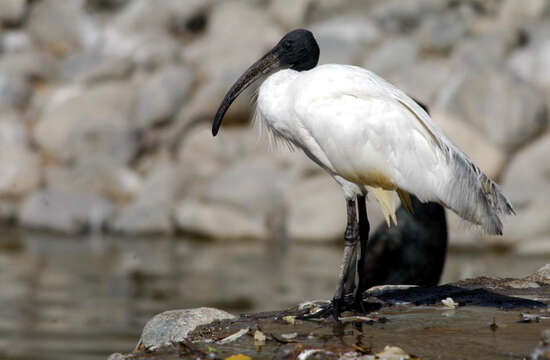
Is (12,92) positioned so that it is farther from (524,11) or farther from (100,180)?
(524,11)

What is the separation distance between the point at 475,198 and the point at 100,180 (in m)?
16.3

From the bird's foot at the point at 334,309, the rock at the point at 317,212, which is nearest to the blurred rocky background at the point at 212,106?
the rock at the point at 317,212

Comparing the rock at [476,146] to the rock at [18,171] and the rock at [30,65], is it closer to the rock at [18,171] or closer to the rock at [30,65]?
the rock at [18,171]

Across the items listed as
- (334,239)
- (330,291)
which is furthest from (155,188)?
(330,291)

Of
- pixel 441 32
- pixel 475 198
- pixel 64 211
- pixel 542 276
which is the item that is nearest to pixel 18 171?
pixel 64 211

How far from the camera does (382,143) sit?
21.5 feet

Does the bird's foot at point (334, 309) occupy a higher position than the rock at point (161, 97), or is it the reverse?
the rock at point (161, 97)

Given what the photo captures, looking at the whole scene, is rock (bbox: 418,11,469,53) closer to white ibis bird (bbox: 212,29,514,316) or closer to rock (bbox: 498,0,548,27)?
rock (bbox: 498,0,548,27)

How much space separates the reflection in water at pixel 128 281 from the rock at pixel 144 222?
1.40 feet

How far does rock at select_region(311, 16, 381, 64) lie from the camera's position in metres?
24.1

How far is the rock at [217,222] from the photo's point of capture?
63.2 ft

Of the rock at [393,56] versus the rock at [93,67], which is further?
the rock at [93,67]

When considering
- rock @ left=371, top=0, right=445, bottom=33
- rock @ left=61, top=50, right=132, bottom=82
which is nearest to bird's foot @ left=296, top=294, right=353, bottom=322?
rock @ left=61, top=50, right=132, bottom=82

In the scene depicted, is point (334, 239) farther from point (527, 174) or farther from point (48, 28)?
point (48, 28)
